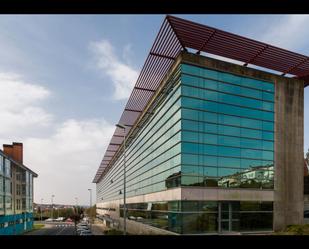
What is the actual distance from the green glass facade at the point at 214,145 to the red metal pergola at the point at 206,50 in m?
1.56

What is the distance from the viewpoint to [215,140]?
27484 millimetres

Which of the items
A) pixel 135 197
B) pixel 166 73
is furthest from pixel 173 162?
pixel 135 197

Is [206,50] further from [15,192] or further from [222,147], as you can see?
[15,192]

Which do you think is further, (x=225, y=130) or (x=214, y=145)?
(x=225, y=130)

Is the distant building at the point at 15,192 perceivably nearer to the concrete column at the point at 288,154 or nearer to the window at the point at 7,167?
the window at the point at 7,167

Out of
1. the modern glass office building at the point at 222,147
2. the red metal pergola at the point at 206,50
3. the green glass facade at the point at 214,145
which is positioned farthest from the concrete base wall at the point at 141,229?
the red metal pergola at the point at 206,50

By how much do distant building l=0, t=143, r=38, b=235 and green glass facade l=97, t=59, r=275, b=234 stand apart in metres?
21.9

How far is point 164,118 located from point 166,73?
4.29 m

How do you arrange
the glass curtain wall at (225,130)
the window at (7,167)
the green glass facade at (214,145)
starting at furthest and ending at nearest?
1. the window at (7,167)
2. the glass curtain wall at (225,130)
3. the green glass facade at (214,145)

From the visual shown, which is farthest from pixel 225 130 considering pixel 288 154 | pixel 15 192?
pixel 15 192

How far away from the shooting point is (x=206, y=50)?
26875mm

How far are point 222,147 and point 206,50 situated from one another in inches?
320

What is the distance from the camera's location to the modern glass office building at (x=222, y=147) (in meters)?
26.1
